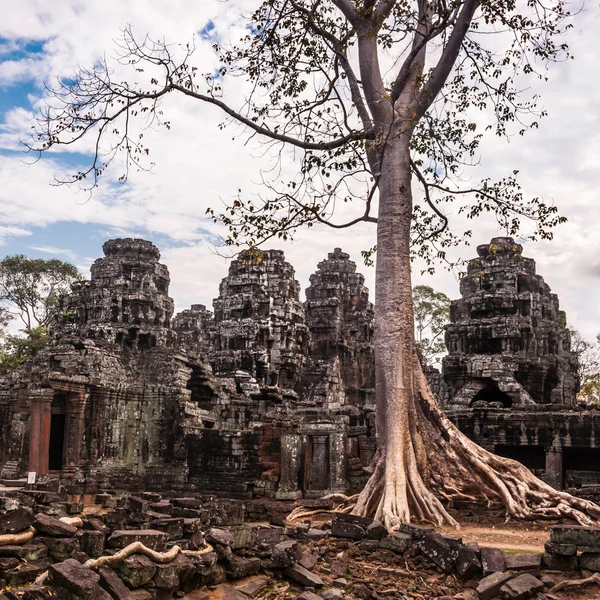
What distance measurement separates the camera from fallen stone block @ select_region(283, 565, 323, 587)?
5770 millimetres

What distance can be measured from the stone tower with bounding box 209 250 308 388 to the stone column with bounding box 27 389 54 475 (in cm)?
1005

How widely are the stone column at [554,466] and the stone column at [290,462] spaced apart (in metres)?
5.08

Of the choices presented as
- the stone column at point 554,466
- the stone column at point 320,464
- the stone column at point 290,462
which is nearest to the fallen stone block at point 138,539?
the stone column at point 320,464

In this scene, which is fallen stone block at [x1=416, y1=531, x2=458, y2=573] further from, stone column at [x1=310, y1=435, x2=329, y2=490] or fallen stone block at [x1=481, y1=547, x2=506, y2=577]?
stone column at [x1=310, y1=435, x2=329, y2=490]

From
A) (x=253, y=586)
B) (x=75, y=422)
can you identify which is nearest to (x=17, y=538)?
(x=253, y=586)

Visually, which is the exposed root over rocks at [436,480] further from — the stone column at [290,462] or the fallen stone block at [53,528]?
the fallen stone block at [53,528]

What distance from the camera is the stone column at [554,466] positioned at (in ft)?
44.7

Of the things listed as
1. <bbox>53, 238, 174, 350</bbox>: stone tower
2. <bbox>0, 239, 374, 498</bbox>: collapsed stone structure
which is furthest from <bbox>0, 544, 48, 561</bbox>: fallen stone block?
<bbox>53, 238, 174, 350</bbox>: stone tower

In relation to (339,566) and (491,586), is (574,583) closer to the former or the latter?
(491,586)

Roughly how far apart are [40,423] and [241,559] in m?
11.5

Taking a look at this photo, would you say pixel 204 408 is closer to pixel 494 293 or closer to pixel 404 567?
pixel 494 293

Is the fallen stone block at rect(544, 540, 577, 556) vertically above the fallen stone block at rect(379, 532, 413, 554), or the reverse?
the fallen stone block at rect(544, 540, 577, 556)

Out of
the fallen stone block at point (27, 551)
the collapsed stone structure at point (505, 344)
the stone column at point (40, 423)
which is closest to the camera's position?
the fallen stone block at point (27, 551)

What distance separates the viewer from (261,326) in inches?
1018
